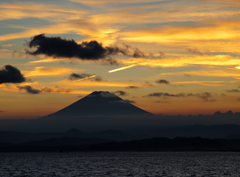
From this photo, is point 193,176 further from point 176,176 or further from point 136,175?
point 136,175

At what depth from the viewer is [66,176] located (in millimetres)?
117312

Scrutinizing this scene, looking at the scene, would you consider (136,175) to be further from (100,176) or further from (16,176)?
(16,176)

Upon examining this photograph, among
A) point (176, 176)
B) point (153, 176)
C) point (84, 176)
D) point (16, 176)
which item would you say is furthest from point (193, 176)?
point (16, 176)

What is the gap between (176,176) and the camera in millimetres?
115312

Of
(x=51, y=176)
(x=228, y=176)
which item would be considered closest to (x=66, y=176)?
(x=51, y=176)

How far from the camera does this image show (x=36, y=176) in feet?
392

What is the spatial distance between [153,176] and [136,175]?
20.9 feet

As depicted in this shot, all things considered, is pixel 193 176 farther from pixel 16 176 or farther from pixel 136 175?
pixel 16 176

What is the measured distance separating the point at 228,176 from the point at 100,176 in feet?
125

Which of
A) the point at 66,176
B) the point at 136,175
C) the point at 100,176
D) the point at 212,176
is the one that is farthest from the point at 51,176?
the point at 212,176

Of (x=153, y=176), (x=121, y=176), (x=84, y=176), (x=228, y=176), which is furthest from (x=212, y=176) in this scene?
(x=84, y=176)

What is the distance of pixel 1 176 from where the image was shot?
391 feet

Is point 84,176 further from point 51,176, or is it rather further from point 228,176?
point 228,176

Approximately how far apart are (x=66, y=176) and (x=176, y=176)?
33.2 meters
